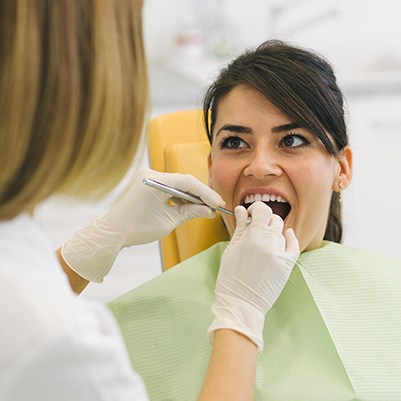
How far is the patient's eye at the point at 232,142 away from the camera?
1.61m

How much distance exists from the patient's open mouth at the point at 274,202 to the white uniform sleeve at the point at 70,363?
0.70m

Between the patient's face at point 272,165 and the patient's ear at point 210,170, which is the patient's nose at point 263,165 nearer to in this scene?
the patient's face at point 272,165

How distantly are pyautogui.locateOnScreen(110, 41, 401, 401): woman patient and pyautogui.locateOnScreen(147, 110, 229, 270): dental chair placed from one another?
0.14 m

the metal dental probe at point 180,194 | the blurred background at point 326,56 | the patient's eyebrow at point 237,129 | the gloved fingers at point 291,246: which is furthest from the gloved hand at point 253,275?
the blurred background at point 326,56

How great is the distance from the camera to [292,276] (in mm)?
1618

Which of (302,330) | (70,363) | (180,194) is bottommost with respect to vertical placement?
(302,330)

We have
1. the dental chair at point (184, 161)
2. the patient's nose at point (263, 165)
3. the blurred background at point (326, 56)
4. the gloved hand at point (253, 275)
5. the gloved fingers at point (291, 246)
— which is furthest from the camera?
the blurred background at point (326, 56)

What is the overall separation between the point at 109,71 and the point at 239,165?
2.34 feet

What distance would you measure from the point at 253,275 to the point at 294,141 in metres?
0.38

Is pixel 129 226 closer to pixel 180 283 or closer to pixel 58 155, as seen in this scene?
pixel 180 283

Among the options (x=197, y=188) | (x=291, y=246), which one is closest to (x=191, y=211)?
(x=197, y=188)

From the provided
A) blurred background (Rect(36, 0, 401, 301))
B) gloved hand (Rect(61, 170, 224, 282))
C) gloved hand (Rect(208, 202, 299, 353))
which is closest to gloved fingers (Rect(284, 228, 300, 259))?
gloved hand (Rect(208, 202, 299, 353))

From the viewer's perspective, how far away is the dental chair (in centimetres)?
182

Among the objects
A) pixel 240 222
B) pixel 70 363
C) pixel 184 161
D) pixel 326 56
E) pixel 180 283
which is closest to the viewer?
pixel 70 363
